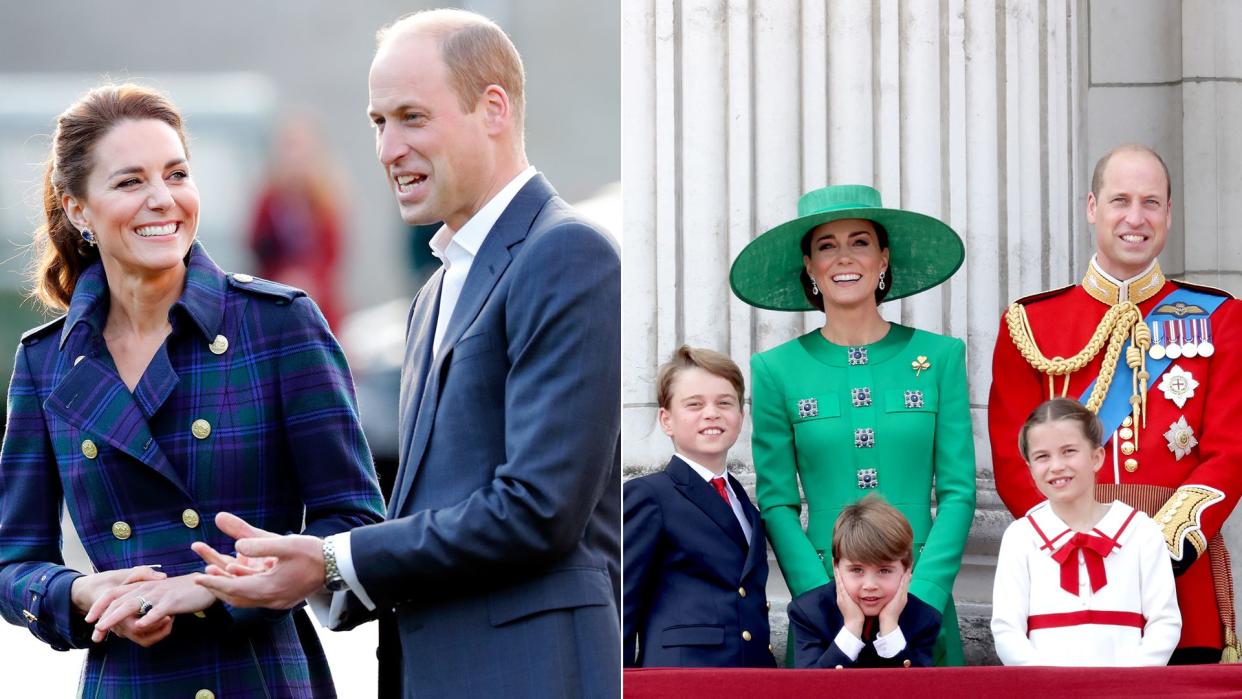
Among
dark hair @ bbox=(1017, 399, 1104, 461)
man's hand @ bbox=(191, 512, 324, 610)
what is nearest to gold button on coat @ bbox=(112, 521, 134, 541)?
man's hand @ bbox=(191, 512, 324, 610)

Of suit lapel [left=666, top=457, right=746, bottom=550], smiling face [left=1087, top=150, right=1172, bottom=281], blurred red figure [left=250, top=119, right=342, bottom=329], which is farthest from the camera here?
smiling face [left=1087, top=150, right=1172, bottom=281]

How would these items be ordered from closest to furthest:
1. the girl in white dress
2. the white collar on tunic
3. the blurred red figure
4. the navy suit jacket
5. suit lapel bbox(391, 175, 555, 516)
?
the navy suit jacket
suit lapel bbox(391, 175, 555, 516)
the blurred red figure
the girl in white dress
the white collar on tunic

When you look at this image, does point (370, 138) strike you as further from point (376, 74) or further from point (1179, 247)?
point (1179, 247)

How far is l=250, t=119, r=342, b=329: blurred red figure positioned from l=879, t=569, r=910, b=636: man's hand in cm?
155

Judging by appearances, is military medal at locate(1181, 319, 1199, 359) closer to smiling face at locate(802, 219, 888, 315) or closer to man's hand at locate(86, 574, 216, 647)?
smiling face at locate(802, 219, 888, 315)

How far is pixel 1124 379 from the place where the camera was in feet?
13.5

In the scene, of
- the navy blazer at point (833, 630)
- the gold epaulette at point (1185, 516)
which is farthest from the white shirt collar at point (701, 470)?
the gold epaulette at point (1185, 516)

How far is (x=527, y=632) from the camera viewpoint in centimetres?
230

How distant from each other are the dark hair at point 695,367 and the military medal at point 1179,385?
97 centimetres

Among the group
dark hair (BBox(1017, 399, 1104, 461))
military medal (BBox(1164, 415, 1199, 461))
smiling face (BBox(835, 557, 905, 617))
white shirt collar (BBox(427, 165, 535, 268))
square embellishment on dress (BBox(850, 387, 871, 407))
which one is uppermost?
white shirt collar (BBox(427, 165, 535, 268))

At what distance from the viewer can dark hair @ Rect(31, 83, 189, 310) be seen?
2.37 m

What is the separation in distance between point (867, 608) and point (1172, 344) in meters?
1.03

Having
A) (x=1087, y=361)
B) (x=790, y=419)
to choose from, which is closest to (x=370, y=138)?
(x=790, y=419)

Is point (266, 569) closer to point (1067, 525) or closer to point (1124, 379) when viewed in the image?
point (1067, 525)
